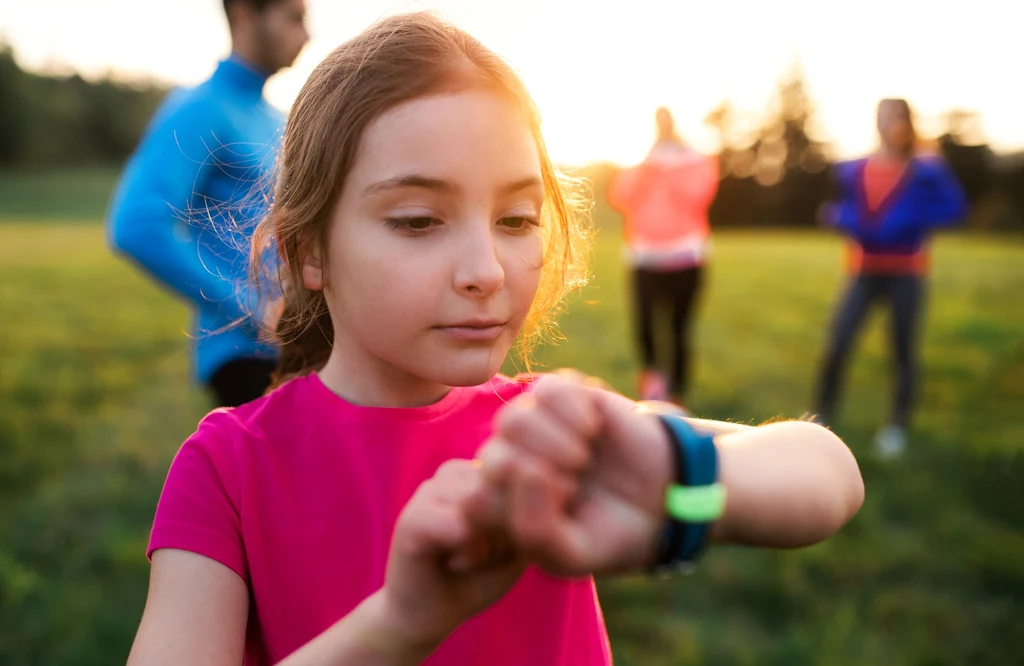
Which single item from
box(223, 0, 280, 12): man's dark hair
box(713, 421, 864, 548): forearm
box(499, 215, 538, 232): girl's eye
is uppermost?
box(223, 0, 280, 12): man's dark hair

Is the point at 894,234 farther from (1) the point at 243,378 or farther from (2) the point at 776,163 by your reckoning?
(2) the point at 776,163

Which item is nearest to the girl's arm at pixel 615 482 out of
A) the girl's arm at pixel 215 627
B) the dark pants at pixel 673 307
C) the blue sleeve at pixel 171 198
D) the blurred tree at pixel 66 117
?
the girl's arm at pixel 215 627

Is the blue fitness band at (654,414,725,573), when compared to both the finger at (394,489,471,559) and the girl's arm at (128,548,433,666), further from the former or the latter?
the girl's arm at (128,548,433,666)

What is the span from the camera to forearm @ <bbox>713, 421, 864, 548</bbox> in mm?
962

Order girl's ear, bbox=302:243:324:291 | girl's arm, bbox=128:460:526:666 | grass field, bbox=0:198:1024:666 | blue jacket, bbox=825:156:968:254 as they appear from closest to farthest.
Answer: girl's arm, bbox=128:460:526:666, girl's ear, bbox=302:243:324:291, grass field, bbox=0:198:1024:666, blue jacket, bbox=825:156:968:254

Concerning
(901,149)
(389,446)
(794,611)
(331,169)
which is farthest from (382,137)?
(901,149)

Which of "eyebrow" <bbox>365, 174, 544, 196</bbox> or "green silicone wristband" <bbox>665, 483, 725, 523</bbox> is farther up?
"eyebrow" <bbox>365, 174, 544, 196</bbox>

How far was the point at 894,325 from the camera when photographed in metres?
5.82

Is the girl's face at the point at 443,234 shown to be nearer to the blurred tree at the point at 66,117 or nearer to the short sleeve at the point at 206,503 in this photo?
the short sleeve at the point at 206,503

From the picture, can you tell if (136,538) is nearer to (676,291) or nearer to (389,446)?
(389,446)

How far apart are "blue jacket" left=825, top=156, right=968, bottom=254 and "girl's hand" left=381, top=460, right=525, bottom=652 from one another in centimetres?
543

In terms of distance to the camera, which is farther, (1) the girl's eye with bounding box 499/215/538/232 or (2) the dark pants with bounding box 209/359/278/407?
(2) the dark pants with bounding box 209/359/278/407

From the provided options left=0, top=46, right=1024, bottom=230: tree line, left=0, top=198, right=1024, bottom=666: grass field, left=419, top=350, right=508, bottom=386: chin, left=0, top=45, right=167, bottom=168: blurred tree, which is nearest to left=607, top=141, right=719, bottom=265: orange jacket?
left=0, top=198, right=1024, bottom=666: grass field

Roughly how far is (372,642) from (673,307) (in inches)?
231
